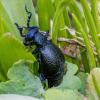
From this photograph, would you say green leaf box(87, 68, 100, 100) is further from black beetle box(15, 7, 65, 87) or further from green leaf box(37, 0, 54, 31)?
green leaf box(37, 0, 54, 31)

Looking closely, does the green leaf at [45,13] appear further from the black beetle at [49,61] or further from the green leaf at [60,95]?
the green leaf at [60,95]

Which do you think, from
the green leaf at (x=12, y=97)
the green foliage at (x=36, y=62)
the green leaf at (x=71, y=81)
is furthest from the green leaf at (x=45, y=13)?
the green leaf at (x=12, y=97)

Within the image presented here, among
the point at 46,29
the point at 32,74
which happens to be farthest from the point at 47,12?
the point at 32,74

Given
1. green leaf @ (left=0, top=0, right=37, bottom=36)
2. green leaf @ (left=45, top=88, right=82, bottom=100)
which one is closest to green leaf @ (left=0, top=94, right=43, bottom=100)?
green leaf @ (left=45, top=88, right=82, bottom=100)

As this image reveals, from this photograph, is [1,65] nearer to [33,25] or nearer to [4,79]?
[4,79]

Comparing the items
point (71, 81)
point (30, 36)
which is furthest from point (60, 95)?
point (30, 36)
